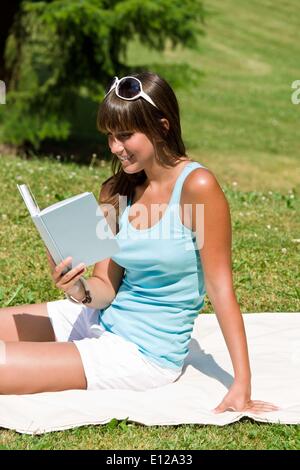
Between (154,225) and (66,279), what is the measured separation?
464 millimetres

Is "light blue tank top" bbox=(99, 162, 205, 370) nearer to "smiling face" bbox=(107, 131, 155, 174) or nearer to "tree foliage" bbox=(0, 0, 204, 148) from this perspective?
"smiling face" bbox=(107, 131, 155, 174)

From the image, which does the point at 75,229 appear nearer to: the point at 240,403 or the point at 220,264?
the point at 220,264

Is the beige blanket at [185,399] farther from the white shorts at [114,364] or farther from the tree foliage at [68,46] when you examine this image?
the tree foliage at [68,46]

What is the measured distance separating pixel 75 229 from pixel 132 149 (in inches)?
16.7

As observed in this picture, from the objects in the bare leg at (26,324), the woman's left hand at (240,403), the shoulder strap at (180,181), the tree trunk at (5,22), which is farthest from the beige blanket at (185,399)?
the tree trunk at (5,22)

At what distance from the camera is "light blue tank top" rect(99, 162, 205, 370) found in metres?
3.69

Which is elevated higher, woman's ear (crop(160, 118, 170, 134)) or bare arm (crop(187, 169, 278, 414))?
woman's ear (crop(160, 118, 170, 134))

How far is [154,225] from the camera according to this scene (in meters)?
3.73

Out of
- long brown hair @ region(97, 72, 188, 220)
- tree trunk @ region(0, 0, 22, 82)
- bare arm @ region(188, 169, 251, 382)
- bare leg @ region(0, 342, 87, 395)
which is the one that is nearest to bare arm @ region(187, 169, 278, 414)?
bare arm @ region(188, 169, 251, 382)

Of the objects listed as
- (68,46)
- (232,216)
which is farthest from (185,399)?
(68,46)

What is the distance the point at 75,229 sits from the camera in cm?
356

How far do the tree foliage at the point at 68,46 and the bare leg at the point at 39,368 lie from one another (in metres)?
9.06

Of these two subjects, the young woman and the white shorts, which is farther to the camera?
the white shorts

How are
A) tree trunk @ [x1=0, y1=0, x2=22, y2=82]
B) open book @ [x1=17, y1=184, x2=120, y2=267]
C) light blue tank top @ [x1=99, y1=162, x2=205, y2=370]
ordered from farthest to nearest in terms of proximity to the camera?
tree trunk @ [x1=0, y1=0, x2=22, y2=82]
light blue tank top @ [x1=99, y1=162, x2=205, y2=370]
open book @ [x1=17, y1=184, x2=120, y2=267]
